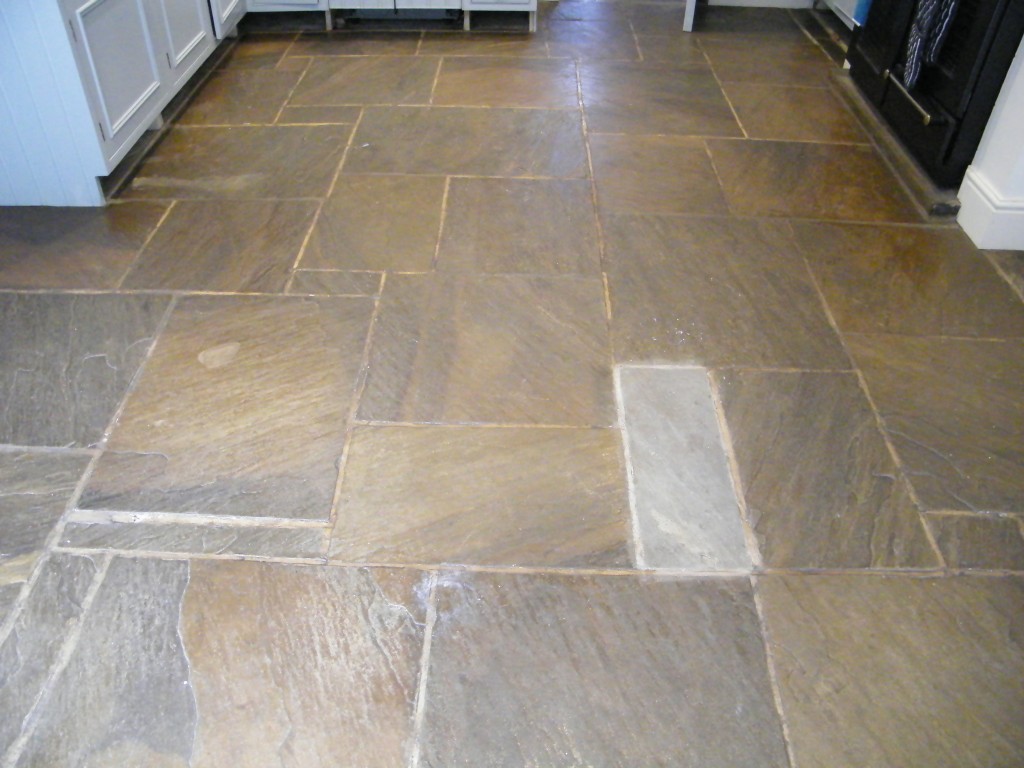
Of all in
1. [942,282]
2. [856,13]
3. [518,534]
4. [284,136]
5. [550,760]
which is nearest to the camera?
[550,760]

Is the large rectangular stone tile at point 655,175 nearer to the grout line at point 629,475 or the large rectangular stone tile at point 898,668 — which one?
the grout line at point 629,475

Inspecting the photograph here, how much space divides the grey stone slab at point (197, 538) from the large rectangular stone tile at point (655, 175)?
60.0 inches

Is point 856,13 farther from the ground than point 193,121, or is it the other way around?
point 856,13

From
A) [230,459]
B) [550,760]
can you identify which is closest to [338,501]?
[230,459]

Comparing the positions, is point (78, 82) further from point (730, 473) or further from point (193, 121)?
point (730, 473)

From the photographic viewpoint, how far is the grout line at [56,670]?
1243 mm

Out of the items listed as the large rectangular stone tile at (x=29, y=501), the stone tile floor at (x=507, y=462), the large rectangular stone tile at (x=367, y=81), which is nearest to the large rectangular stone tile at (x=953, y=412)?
the stone tile floor at (x=507, y=462)

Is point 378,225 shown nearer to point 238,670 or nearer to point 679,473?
point 679,473

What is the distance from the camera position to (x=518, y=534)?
1.58 m

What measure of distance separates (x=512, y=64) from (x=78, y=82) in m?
1.90

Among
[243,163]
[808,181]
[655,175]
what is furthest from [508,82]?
[808,181]

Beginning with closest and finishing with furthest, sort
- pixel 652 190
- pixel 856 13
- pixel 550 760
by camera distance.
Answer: pixel 550 760 < pixel 652 190 < pixel 856 13

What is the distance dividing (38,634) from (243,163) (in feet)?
6.08

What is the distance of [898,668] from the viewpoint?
1369 millimetres
